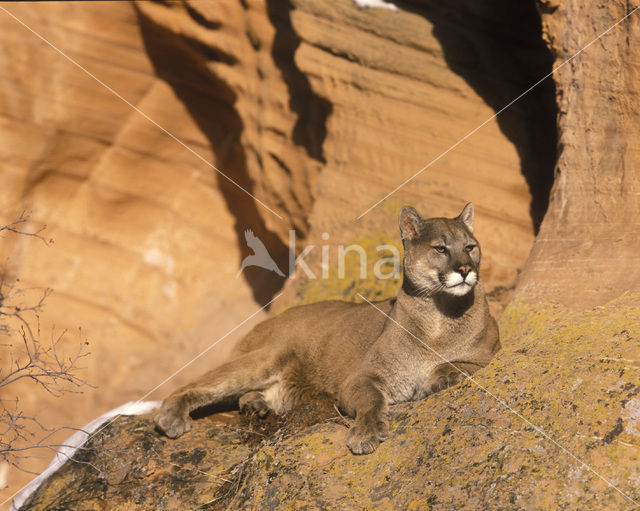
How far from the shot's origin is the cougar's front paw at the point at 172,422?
477 centimetres

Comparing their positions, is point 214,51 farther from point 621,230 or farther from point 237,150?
point 621,230

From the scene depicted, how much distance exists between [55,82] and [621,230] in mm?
7170

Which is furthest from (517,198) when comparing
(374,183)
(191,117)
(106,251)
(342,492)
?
(106,251)

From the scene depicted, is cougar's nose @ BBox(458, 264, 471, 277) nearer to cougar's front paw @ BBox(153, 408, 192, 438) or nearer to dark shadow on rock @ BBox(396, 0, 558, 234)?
cougar's front paw @ BBox(153, 408, 192, 438)

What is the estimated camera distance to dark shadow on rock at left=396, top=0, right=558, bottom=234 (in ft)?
22.0

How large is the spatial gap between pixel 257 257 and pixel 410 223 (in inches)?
203

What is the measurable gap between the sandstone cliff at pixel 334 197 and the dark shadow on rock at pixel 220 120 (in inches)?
1.4

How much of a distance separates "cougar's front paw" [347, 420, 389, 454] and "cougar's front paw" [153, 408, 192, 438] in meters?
1.44

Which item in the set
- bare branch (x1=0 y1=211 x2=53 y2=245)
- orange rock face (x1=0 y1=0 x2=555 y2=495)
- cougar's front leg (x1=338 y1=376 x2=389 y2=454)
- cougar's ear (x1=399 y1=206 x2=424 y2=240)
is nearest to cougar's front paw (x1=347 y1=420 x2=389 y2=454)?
cougar's front leg (x1=338 y1=376 x2=389 y2=454)

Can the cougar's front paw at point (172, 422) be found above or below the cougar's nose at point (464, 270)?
below

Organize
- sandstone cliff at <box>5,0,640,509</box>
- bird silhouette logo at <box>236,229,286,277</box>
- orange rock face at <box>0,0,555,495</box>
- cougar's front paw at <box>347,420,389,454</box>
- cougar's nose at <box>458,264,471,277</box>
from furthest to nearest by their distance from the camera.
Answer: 1. bird silhouette logo at <box>236,229,286,277</box>
2. orange rock face at <box>0,0,555,495</box>
3. cougar's nose at <box>458,264,471,277</box>
4. cougar's front paw at <box>347,420,389,454</box>
5. sandstone cliff at <box>5,0,640,509</box>

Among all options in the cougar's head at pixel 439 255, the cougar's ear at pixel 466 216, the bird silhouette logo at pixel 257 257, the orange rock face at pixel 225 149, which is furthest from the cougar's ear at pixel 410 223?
the bird silhouette logo at pixel 257 257

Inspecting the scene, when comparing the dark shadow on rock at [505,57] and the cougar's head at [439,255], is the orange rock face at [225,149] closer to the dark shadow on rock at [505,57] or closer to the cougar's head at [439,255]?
the dark shadow on rock at [505,57]

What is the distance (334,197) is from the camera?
7473mm
